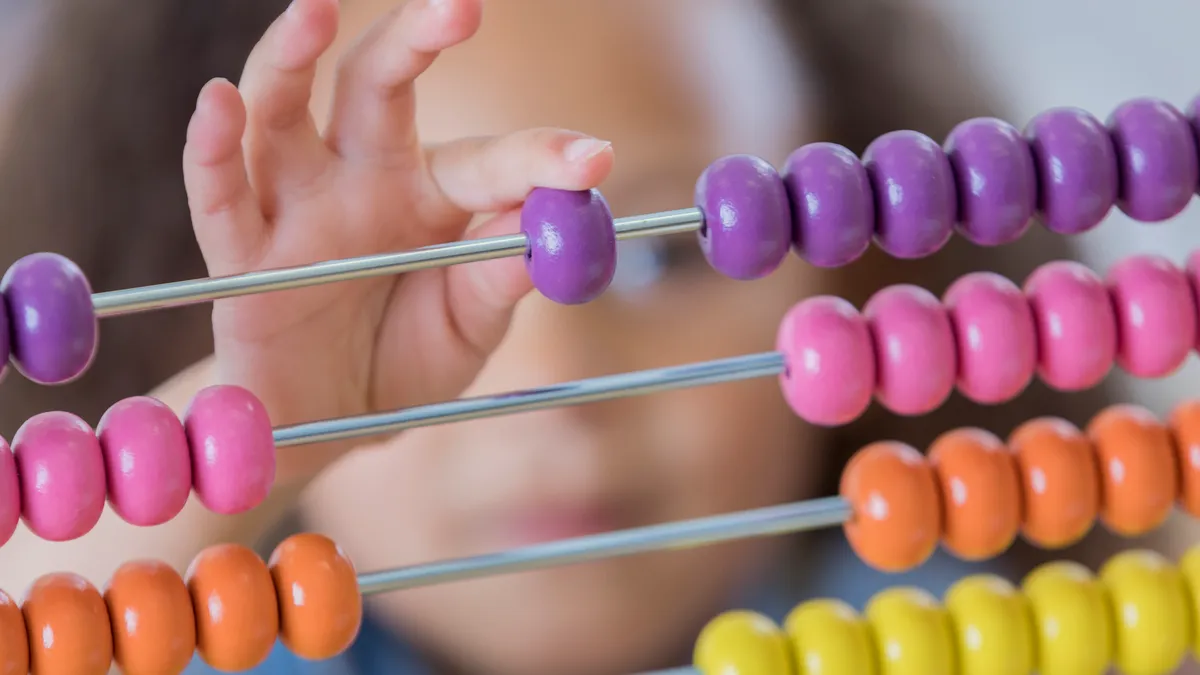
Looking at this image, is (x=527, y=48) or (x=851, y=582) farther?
(x=851, y=582)

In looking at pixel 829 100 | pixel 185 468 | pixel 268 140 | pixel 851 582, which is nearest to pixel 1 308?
pixel 185 468

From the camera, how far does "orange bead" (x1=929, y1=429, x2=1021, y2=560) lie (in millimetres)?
636

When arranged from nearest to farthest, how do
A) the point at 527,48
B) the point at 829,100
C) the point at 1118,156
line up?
1. the point at 1118,156
2. the point at 527,48
3. the point at 829,100

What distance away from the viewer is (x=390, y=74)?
2.15 feet

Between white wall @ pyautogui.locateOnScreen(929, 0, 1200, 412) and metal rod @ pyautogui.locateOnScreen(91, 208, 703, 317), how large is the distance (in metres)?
0.82

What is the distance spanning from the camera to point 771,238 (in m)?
0.56

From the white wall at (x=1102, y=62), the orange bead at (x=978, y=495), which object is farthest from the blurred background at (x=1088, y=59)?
the orange bead at (x=978, y=495)

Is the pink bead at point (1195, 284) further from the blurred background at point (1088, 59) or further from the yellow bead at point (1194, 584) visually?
the blurred background at point (1088, 59)

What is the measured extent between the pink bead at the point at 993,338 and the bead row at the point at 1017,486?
0.05m

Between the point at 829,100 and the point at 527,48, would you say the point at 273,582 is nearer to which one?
the point at 527,48

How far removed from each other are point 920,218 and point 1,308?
1.31ft

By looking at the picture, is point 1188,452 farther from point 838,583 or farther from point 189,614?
point 838,583

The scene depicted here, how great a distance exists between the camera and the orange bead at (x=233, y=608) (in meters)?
0.55

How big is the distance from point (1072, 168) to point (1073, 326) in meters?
0.08
